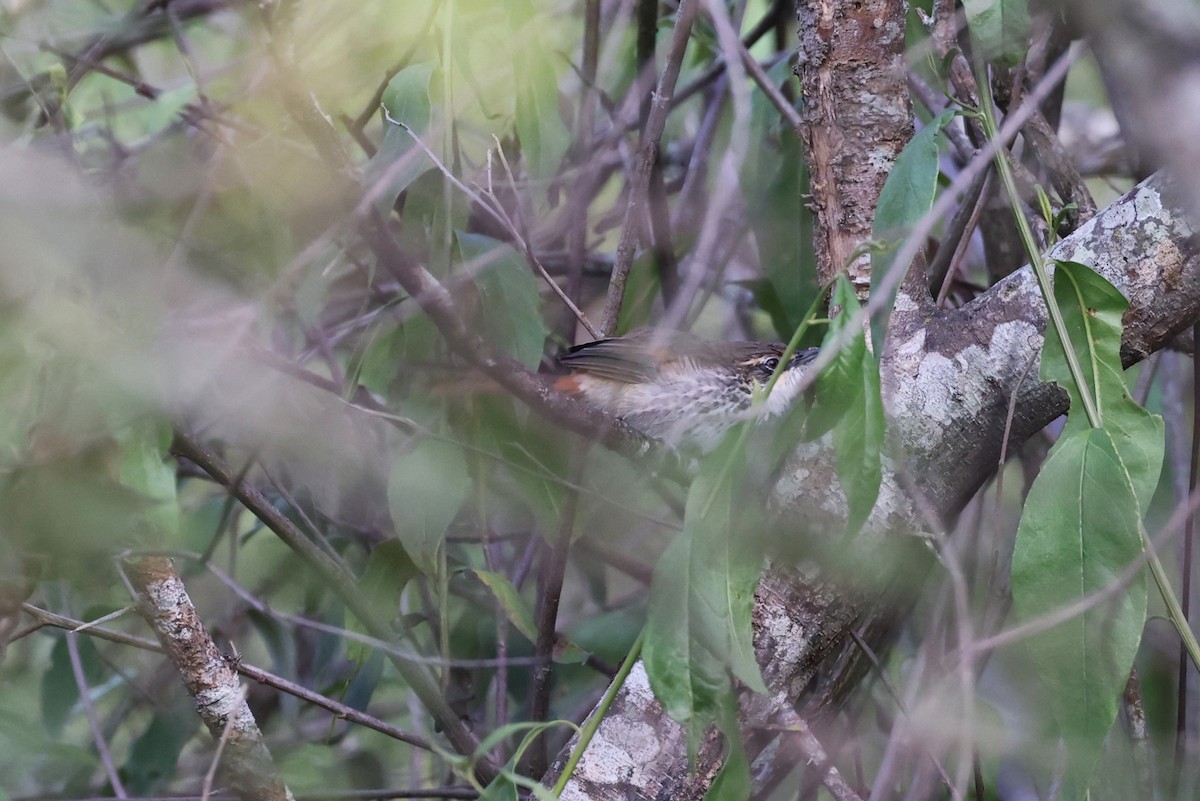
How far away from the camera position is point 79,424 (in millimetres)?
1301

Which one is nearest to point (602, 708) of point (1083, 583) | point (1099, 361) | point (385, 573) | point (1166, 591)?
point (1083, 583)

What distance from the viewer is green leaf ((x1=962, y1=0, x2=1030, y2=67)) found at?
4.73 ft

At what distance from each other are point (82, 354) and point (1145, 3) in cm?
115

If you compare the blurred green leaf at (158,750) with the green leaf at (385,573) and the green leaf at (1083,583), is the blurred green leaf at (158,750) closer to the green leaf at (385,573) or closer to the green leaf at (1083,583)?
the green leaf at (385,573)

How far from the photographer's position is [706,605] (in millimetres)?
1348

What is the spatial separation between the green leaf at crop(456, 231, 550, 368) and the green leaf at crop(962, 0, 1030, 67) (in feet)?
3.74

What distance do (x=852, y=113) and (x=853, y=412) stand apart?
1.08 meters

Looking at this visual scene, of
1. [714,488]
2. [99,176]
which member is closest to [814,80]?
[714,488]

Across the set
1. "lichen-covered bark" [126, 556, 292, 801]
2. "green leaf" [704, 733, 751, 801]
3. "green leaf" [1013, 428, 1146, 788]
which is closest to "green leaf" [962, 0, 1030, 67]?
"green leaf" [1013, 428, 1146, 788]

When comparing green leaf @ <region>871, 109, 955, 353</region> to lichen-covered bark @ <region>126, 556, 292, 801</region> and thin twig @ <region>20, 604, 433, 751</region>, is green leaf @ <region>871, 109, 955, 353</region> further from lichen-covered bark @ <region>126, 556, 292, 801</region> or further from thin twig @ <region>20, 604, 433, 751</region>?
lichen-covered bark @ <region>126, 556, 292, 801</region>

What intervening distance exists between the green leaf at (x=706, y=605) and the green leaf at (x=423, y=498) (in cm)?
81

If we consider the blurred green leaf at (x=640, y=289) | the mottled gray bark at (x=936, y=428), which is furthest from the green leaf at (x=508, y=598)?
the blurred green leaf at (x=640, y=289)

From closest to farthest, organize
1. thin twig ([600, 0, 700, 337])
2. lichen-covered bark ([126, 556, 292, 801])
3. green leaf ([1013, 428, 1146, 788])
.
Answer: green leaf ([1013, 428, 1146, 788]) → lichen-covered bark ([126, 556, 292, 801]) → thin twig ([600, 0, 700, 337])

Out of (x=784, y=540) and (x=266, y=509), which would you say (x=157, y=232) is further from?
(x=784, y=540)
